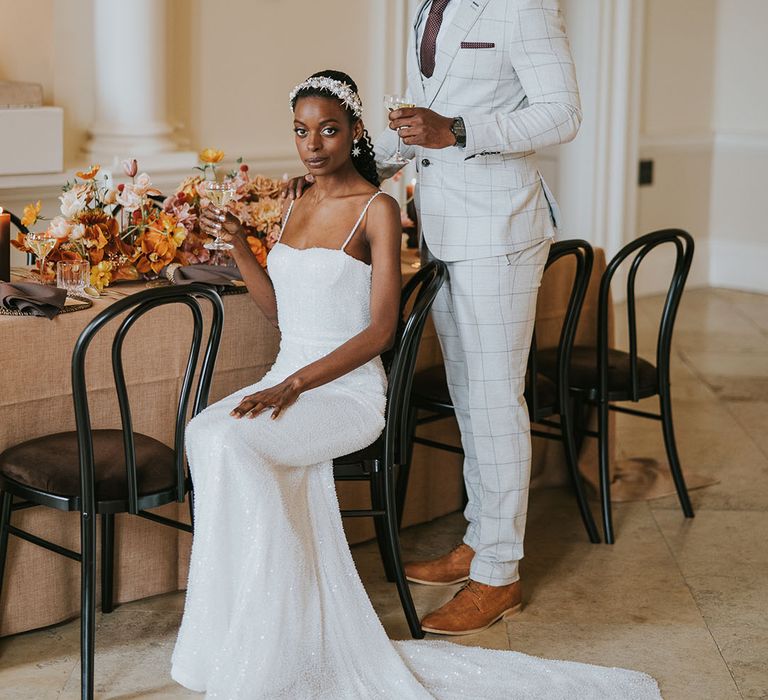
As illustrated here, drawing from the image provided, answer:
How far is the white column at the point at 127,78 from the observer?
4930mm

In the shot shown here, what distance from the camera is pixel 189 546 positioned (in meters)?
3.30

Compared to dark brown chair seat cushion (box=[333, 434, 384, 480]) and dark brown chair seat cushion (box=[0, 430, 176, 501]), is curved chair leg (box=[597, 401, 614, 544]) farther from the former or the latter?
dark brown chair seat cushion (box=[0, 430, 176, 501])

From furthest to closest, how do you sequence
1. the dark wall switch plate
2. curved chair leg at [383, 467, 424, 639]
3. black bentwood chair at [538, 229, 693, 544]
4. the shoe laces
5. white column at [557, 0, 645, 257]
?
the dark wall switch plate < white column at [557, 0, 645, 257] < black bentwood chair at [538, 229, 693, 544] < the shoe laces < curved chair leg at [383, 467, 424, 639]

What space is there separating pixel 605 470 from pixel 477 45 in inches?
59.8

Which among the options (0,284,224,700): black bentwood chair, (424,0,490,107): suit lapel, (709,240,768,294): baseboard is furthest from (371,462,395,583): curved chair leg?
(709,240,768,294): baseboard

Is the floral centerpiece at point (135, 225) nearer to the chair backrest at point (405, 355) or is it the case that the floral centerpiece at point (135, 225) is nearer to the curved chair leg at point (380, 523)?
the chair backrest at point (405, 355)

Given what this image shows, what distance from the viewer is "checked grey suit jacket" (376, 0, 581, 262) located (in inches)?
113

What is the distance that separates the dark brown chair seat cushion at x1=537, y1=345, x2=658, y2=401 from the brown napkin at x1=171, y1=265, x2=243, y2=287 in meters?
1.06

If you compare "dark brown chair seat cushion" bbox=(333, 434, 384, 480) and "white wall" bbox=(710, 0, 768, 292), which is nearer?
"dark brown chair seat cushion" bbox=(333, 434, 384, 480)

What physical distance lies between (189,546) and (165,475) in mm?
603

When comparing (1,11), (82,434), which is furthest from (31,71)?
(82,434)

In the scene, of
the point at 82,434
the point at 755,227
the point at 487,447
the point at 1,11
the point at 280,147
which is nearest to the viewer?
the point at 82,434

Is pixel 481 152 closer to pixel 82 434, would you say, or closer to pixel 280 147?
pixel 82 434

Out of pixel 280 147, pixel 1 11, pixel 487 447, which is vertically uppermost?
pixel 1 11
